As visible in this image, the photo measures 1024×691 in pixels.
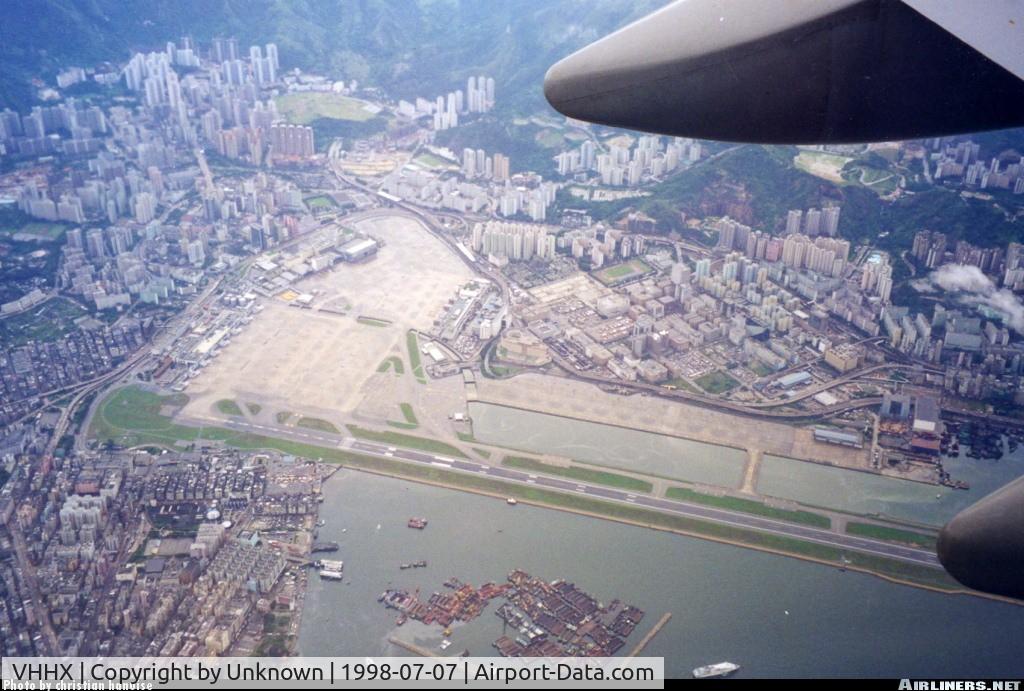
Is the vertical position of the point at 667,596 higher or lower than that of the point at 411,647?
higher

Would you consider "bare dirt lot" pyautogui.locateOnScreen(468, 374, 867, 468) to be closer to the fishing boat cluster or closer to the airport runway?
the airport runway

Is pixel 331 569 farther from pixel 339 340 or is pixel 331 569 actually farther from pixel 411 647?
pixel 339 340

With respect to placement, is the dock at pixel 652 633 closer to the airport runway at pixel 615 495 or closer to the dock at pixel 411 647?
the airport runway at pixel 615 495

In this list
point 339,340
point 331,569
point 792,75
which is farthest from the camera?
point 339,340

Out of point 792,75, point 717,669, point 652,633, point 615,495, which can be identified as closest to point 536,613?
point 652,633

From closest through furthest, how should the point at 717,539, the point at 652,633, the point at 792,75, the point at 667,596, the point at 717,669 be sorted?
the point at 792,75 → the point at 717,669 → the point at 652,633 → the point at 667,596 → the point at 717,539

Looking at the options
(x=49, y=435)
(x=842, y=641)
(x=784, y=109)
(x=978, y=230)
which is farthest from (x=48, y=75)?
(x=784, y=109)

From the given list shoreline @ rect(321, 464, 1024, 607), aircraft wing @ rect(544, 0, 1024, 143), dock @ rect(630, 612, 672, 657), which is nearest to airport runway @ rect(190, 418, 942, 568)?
shoreline @ rect(321, 464, 1024, 607)

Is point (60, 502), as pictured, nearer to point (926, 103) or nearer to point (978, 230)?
point (926, 103)
